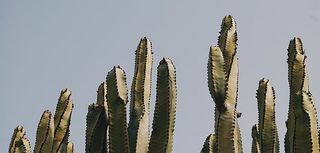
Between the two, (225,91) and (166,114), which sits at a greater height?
(225,91)

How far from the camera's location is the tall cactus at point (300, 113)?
160 inches

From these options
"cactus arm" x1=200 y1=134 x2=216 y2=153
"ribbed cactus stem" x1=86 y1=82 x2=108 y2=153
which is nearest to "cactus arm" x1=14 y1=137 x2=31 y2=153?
"ribbed cactus stem" x1=86 y1=82 x2=108 y2=153

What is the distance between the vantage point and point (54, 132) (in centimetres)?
489

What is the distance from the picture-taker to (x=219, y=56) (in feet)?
14.2

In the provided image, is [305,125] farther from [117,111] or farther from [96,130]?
[96,130]

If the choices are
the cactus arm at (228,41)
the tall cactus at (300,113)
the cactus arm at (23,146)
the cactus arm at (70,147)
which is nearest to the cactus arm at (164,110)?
the cactus arm at (228,41)

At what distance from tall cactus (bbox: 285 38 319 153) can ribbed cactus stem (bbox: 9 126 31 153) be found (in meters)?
1.96

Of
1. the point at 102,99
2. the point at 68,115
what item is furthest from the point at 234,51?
the point at 68,115

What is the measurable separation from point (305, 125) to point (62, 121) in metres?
1.86

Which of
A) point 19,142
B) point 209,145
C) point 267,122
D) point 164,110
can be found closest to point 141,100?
point 164,110

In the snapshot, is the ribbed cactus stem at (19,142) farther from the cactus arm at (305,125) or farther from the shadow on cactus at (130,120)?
the cactus arm at (305,125)

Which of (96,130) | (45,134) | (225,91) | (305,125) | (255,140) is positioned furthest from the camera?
(255,140)

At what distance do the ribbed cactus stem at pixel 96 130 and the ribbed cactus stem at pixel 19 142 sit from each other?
2.41 feet

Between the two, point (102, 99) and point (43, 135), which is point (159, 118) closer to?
point (102, 99)
